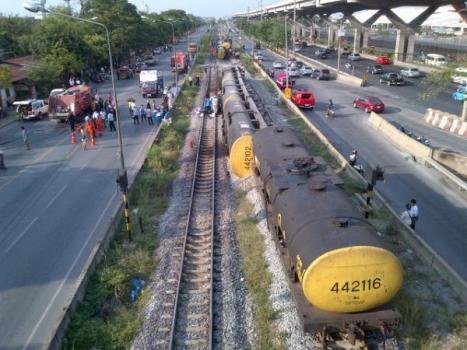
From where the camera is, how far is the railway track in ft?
34.6

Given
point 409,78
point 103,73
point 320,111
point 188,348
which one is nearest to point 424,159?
point 320,111

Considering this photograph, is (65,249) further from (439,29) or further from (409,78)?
(439,29)

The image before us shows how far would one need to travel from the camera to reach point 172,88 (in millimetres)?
41469

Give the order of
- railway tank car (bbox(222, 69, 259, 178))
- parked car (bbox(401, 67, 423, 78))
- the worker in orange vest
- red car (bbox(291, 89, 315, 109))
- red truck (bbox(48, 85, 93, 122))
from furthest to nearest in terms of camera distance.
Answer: parked car (bbox(401, 67, 423, 78)) → red car (bbox(291, 89, 315, 109)) → red truck (bbox(48, 85, 93, 122)) → the worker in orange vest → railway tank car (bbox(222, 69, 259, 178))

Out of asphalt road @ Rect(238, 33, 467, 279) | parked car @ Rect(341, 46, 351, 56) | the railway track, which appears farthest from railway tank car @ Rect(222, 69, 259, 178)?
parked car @ Rect(341, 46, 351, 56)

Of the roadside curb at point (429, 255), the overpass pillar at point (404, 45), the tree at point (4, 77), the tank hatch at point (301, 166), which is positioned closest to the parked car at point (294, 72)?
the overpass pillar at point (404, 45)

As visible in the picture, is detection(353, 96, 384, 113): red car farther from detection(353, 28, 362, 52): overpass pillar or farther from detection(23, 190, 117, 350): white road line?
detection(353, 28, 362, 52): overpass pillar

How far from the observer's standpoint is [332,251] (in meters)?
8.48

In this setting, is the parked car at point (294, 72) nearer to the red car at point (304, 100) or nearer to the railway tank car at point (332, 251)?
the red car at point (304, 100)

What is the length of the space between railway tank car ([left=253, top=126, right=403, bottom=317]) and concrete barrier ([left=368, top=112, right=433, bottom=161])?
13563 mm

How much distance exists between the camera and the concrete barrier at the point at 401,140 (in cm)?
2327

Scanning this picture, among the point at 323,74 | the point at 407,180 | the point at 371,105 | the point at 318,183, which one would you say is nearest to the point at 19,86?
the point at 371,105

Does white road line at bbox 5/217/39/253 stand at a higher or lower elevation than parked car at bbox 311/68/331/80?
lower

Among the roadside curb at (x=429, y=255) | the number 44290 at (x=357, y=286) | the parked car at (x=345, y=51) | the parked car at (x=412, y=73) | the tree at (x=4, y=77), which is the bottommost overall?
the roadside curb at (x=429, y=255)
